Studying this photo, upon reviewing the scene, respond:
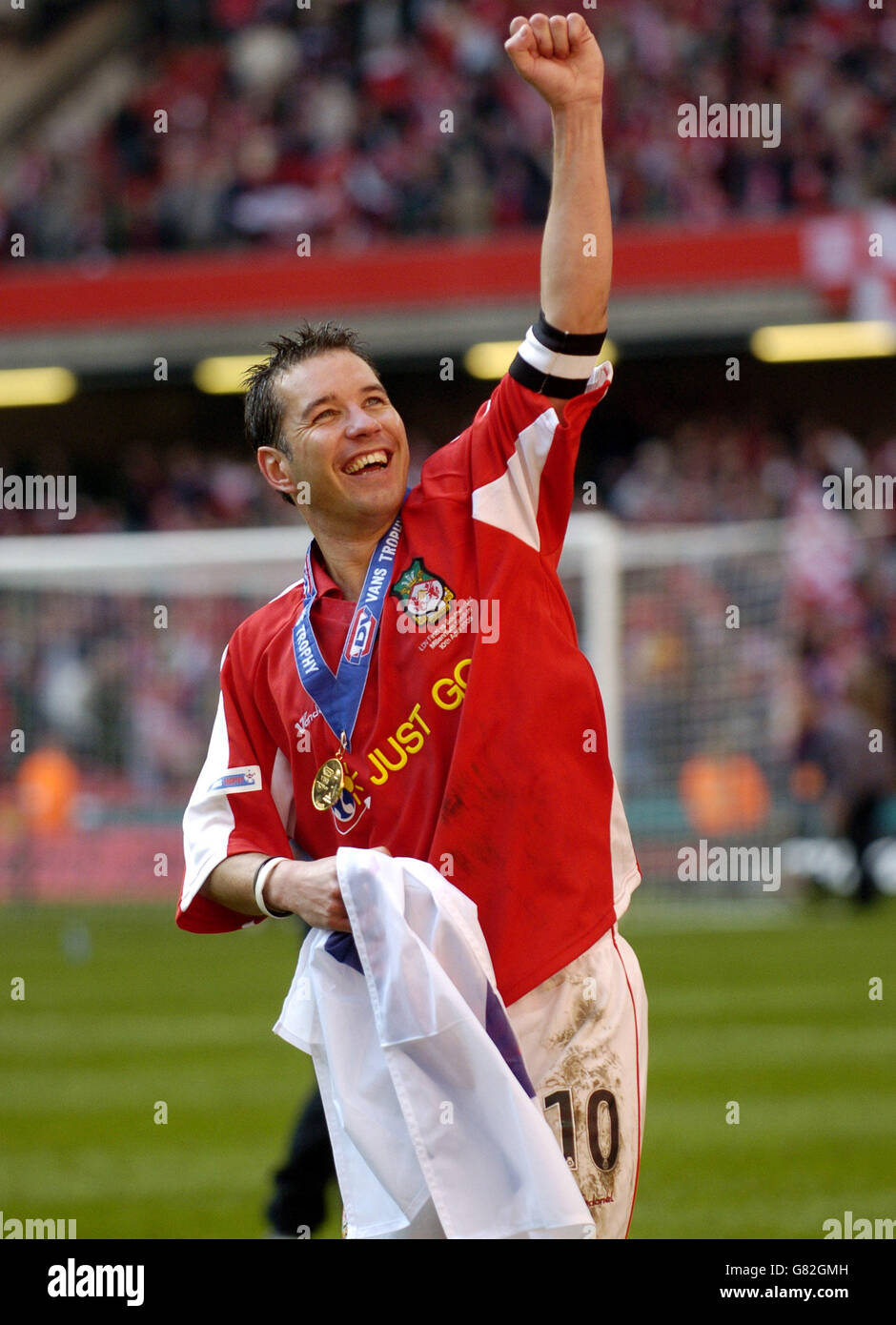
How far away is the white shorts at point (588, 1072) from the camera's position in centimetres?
316

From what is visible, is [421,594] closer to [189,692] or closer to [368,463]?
[368,463]

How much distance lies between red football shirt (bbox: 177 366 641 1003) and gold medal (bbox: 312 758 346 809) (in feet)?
0.06

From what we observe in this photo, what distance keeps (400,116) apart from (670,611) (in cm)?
910

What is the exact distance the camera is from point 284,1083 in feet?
28.2

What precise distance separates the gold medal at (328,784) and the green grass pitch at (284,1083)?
2.63 meters

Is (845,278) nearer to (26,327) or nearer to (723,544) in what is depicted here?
(723,544)

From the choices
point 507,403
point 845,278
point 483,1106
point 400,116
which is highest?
point 400,116

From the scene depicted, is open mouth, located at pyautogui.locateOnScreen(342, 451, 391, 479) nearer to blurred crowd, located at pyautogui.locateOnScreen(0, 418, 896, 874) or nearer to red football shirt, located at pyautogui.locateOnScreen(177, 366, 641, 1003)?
red football shirt, located at pyautogui.locateOnScreen(177, 366, 641, 1003)

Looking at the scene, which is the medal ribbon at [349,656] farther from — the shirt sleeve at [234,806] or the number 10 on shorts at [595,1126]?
the number 10 on shorts at [595,1126]

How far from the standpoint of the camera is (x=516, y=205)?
20.6m

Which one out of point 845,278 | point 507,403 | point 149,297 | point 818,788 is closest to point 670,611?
point 818,788

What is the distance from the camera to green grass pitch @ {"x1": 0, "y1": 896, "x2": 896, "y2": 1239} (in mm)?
5965

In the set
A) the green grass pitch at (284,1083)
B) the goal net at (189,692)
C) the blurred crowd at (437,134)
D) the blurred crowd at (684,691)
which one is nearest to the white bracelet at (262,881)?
the green grass pitch at (284,1083)

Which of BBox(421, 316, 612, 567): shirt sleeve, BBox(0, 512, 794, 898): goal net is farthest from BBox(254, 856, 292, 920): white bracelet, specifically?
BBox(0, 512, 794, 898): goal net
